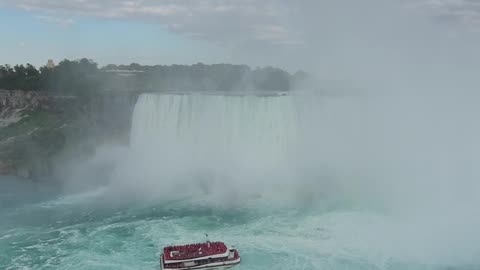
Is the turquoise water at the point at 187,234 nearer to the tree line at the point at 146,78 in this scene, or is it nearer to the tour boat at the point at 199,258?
the tour boat at the point at 199,258

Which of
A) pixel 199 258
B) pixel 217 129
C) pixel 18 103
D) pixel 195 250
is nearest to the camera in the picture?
pixel 199 258

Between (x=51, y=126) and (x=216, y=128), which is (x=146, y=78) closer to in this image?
(x=51, y=126)

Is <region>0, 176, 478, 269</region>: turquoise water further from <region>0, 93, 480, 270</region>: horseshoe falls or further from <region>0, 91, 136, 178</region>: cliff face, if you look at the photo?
<region>0, 91, 136, 178</region>: cliff face

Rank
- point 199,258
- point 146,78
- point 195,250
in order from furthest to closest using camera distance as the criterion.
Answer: point 146,78
point 195,250
point 199,258

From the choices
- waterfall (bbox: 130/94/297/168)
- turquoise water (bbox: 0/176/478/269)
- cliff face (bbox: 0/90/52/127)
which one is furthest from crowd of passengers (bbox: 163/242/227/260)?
cliff face (bbox: 0/90/52/127)

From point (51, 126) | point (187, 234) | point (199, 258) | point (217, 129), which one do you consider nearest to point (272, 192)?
point (217, 129)

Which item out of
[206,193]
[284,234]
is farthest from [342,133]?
[284,234]

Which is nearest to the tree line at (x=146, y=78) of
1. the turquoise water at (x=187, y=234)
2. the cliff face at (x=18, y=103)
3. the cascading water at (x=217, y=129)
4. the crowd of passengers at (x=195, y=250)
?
the cliff face at (x=18, y=103)
